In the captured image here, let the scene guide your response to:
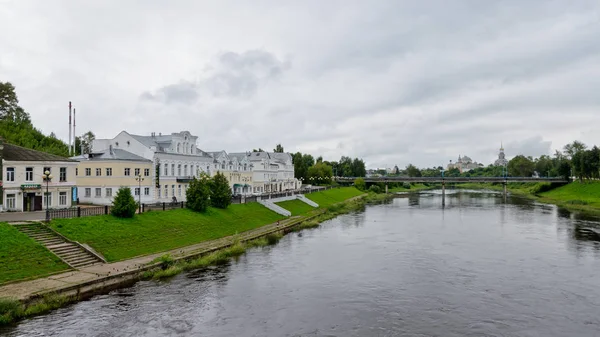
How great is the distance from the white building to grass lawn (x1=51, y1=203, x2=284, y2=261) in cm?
817

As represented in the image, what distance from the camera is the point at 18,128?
70.3 metres

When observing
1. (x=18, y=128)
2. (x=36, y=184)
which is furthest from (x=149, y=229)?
(x=18, y=128)

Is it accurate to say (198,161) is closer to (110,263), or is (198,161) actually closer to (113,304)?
(110,263)

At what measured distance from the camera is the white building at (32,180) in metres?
36.2

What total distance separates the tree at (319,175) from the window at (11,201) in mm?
99442

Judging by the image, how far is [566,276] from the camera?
99.0 ft

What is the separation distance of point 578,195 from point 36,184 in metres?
114

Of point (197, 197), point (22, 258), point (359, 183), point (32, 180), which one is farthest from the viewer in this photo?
point (359, 183)

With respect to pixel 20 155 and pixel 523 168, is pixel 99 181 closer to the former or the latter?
pixel 20 155

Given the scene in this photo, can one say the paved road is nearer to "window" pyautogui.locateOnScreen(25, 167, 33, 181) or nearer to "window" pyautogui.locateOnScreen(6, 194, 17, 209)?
"window" pyautogui.locateOnScreen(6, 194, 17, 209)

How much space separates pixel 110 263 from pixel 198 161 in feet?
118

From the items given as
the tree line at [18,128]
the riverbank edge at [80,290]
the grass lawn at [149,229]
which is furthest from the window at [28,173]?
the tree line at [18,128]

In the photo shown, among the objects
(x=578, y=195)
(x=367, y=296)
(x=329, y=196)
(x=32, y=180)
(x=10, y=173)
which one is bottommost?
(x=367, y=296)

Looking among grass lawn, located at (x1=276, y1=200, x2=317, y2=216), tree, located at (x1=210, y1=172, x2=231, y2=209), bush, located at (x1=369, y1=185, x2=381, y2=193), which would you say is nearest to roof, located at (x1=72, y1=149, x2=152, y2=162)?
tree, located at (x1=210, y1=172, x2=231, y2=209)
